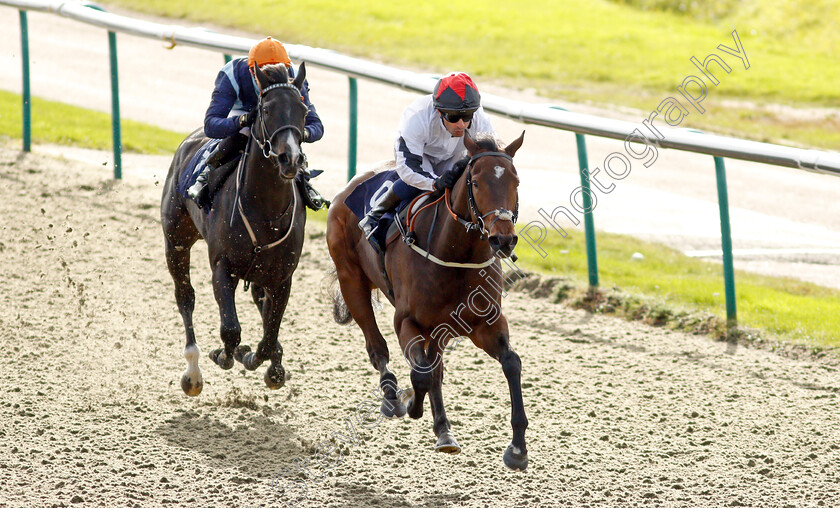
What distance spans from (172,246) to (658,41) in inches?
666

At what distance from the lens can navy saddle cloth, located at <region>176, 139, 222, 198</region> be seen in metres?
6.57

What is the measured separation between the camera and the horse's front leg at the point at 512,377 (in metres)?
5.00

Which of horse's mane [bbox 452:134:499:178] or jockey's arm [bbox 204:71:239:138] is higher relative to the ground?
horse's mane [bbox 452:134:499:178]

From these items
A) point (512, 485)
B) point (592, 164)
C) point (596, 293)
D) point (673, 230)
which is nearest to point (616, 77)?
point (592, 164)

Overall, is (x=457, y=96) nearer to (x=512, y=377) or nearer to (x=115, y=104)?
(x=512, y=377)

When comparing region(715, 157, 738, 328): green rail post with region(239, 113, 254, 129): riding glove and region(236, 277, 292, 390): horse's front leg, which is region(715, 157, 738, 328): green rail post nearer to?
region(236, 277, 292, 390): horse's front leg

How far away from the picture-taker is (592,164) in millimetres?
13812

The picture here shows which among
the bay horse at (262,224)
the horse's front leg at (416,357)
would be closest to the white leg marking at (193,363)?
the bay horse at (262,224)

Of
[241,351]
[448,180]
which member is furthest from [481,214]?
[241,351]

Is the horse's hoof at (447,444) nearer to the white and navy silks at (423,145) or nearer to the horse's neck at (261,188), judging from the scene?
the white and navy silks at (423,145)

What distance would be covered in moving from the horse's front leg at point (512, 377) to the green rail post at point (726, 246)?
279 centimetres

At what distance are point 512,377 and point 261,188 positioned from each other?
1.90m

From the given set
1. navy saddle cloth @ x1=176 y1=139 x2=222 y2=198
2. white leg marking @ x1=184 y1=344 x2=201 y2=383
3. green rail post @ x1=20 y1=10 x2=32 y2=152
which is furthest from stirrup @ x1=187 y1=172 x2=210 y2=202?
green rail post @ x1=20 y1=10 x2=32 y2=152

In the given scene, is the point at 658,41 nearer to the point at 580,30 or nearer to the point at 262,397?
the point at 580,30
